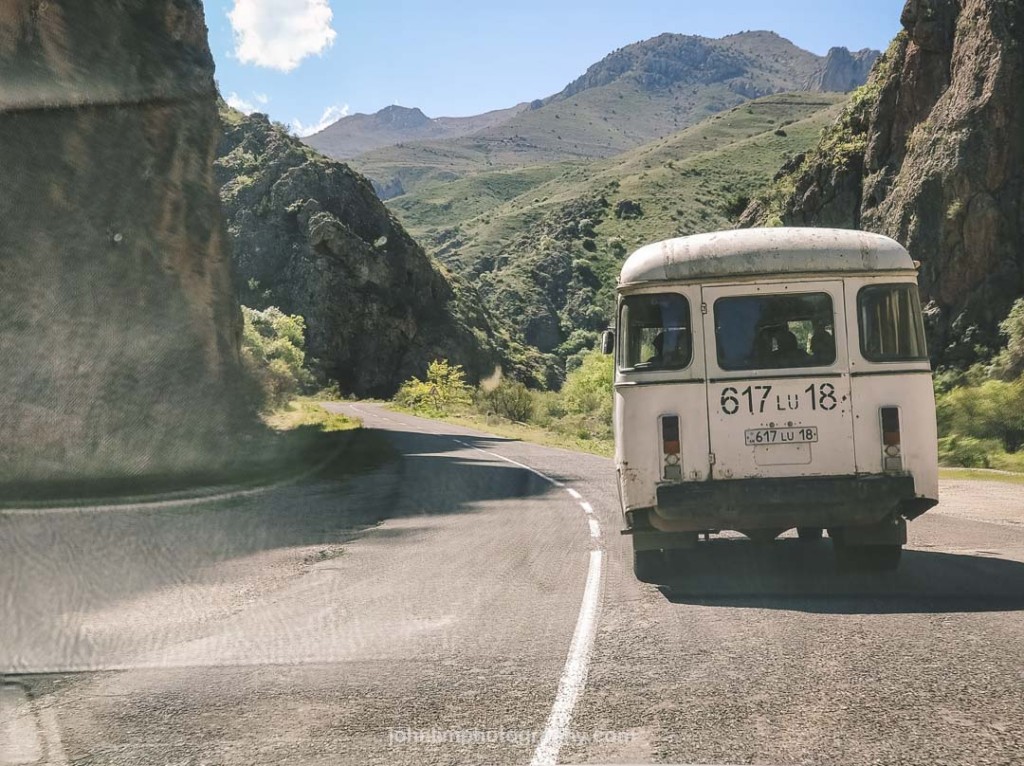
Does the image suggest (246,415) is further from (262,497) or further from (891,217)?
(891,217)

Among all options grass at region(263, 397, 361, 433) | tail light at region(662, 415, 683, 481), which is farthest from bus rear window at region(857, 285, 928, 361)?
grass at region(263, 397, 361, 433)

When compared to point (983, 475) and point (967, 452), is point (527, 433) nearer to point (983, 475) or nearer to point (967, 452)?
A: point (967, 452)

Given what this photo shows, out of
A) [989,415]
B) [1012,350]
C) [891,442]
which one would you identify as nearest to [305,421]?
[989,415]

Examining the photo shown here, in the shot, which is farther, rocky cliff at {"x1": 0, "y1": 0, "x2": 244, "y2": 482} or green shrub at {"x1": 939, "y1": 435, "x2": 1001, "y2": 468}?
green shrub at {"x1": 939, "y1": 435, "x2": 1001, "y2": 468}

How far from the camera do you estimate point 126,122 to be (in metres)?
23.0

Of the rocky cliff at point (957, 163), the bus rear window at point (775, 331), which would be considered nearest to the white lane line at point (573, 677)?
the bus rear window at point (775, 331)

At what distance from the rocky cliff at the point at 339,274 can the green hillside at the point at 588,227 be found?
43.1ft

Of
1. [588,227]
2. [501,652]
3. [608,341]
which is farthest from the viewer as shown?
[588,227]

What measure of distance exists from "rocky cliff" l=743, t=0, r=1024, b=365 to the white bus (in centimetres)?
2916

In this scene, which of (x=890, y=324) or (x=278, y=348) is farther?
(x=278, y=348)

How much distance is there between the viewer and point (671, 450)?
25.3 ft

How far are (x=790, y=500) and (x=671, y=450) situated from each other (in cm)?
99

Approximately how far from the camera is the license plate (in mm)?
7641

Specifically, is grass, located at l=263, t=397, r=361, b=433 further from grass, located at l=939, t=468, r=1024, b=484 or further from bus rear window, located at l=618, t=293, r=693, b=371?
bus rear window, located at l=618, t=293, r=693, b=371
